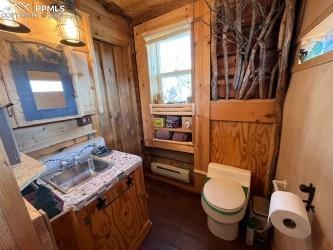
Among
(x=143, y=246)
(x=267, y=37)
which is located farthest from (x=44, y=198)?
(x=267, y=37)

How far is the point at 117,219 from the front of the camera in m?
1.16

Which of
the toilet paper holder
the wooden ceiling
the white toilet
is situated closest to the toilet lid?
the white toilet

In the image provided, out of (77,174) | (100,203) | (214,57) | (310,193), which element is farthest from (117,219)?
(214,57)

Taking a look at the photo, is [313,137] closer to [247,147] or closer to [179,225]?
[247,147]

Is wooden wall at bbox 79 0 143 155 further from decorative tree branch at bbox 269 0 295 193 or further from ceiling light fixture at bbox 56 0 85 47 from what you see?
decorative tree branch at bbox 269 0 295 193

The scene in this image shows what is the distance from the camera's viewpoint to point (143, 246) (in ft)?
4.69

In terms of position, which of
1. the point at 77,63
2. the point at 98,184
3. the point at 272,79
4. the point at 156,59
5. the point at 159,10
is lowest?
the point at 98,184

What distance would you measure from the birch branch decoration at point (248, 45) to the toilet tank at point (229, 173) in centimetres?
77

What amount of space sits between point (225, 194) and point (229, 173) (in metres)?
0.30

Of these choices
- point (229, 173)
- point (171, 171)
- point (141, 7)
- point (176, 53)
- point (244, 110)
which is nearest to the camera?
point (244, 110)

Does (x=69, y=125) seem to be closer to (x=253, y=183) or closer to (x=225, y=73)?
(x=225, y=73)

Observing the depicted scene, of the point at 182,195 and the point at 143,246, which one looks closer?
the point at 143,246

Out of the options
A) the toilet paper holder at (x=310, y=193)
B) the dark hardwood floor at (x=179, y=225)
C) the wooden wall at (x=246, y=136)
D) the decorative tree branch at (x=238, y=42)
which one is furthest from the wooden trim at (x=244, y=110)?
the dark hardwood floor at (x=179, y=225)

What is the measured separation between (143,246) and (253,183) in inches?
50.9
